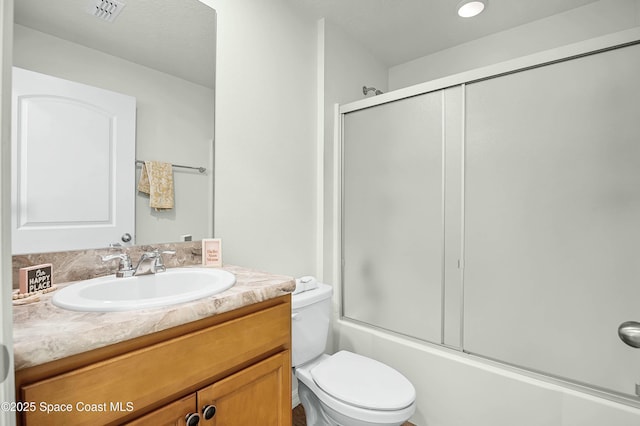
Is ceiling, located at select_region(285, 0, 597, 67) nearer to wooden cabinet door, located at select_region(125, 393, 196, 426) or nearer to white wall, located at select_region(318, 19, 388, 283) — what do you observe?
white wall, located at select_region(318, 19, 388, 283)

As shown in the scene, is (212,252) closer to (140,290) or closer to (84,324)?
(140,290)

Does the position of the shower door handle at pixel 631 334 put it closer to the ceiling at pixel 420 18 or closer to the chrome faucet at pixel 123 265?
the chrome faucet at pixel 123 265

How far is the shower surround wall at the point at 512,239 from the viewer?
121 centimetres

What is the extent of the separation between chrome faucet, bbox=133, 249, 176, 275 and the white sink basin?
3 cm

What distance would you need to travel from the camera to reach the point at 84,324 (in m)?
0.63

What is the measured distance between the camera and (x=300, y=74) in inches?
74.3

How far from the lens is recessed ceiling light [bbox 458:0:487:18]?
1.76 meters

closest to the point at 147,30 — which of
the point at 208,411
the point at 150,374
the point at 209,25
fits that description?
the point at 209,25

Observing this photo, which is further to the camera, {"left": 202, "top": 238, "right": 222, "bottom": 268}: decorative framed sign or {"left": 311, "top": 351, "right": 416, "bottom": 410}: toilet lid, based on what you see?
{"left": 202, "top": 238, "right": 222, "bottom": 268}: decorative framed sign

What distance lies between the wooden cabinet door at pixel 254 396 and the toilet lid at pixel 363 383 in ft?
0.93

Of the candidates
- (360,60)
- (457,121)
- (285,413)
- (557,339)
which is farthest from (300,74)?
(557,339)

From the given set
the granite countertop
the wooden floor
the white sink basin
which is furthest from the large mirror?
the wooden floor

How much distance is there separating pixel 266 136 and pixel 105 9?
2.70 feet

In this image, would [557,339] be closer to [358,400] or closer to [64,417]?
[358,400]
